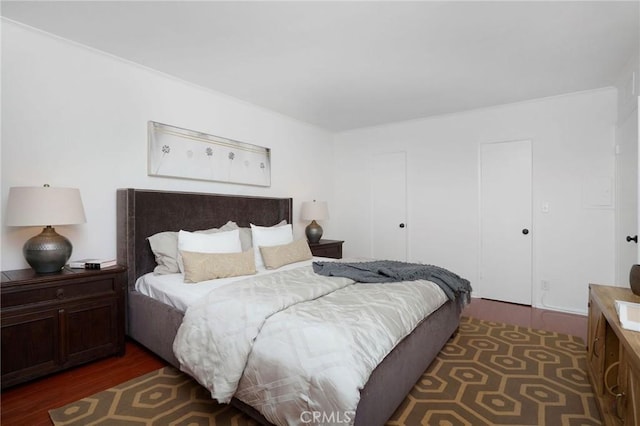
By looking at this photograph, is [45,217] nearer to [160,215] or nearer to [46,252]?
[46,252]

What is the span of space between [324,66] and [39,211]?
2433 mm

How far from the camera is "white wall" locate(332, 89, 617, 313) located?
344cm

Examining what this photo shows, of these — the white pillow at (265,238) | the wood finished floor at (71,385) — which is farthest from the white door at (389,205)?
the wood finished floor at (71,385)

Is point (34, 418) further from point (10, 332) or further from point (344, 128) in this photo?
point (344, 128)

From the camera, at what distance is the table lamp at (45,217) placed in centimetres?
208

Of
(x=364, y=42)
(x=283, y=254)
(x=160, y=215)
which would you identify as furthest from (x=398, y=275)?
(x=160, y=215)

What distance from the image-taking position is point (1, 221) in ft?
7.28

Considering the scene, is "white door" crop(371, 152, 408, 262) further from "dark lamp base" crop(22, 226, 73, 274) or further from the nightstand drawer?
"dark lamp base" crop(22, 226, 73, 274)

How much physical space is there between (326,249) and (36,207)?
3078 mm

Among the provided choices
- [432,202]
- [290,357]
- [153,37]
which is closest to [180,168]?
[153,37]

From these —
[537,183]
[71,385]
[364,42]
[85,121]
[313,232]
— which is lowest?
[71,385]

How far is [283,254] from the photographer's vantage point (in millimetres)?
3203

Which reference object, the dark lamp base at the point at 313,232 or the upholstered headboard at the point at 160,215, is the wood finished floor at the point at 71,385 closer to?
the upholstered headboard at the point at 160,215

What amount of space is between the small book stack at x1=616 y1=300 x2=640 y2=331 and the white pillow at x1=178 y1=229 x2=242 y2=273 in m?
2.62
